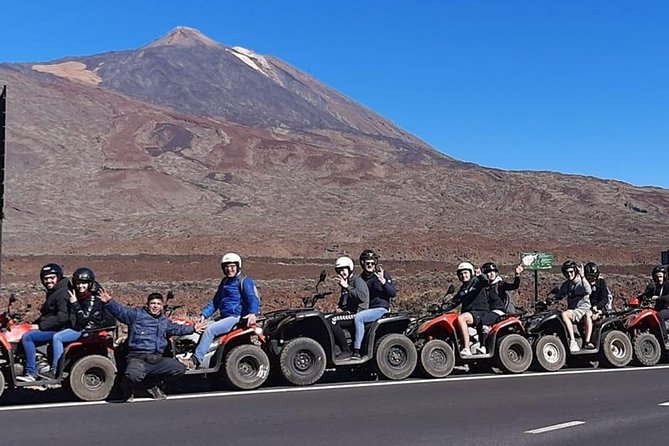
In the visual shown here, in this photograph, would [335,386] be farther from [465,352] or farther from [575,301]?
[575,301]

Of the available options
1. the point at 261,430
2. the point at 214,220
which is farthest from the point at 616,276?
the point at 261,430

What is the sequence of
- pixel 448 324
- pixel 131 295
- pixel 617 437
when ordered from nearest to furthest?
pixel 617 437
pixel 448 324
pixel 131 295

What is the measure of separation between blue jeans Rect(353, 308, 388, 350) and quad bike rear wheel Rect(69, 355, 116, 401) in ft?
11.3

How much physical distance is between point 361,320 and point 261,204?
59.7m

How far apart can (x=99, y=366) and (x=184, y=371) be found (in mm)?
1012

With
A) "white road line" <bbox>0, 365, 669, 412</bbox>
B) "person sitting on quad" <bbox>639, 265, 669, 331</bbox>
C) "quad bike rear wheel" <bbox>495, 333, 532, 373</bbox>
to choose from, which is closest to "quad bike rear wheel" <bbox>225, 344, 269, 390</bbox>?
"white road line" <bbox>0, 365, 669, 412</bbox>

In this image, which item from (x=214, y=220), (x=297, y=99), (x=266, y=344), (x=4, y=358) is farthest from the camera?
(x=297, y=99)

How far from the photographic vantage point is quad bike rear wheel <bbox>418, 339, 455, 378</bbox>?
12716 millimetres

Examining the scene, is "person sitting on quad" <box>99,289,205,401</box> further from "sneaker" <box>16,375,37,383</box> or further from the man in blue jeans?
the man in blue jeans

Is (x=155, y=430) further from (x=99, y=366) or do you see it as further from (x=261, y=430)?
(x=99, y=366)

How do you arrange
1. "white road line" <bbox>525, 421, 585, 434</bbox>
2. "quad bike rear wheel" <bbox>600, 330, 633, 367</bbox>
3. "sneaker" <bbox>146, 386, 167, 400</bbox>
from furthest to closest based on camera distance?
"quad bike rear wheel" <bbox>600, 330, 633, 367</bbox> < "sneaker" <bbox>146, 386, 167, 400</bbox> < "white road line" <bbox>525, 421, 585, 434</bbox>

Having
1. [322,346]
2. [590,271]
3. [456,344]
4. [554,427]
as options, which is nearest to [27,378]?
[322,346]

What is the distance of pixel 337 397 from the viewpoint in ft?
36.1

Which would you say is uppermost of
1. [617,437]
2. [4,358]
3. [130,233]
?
[130,233]
